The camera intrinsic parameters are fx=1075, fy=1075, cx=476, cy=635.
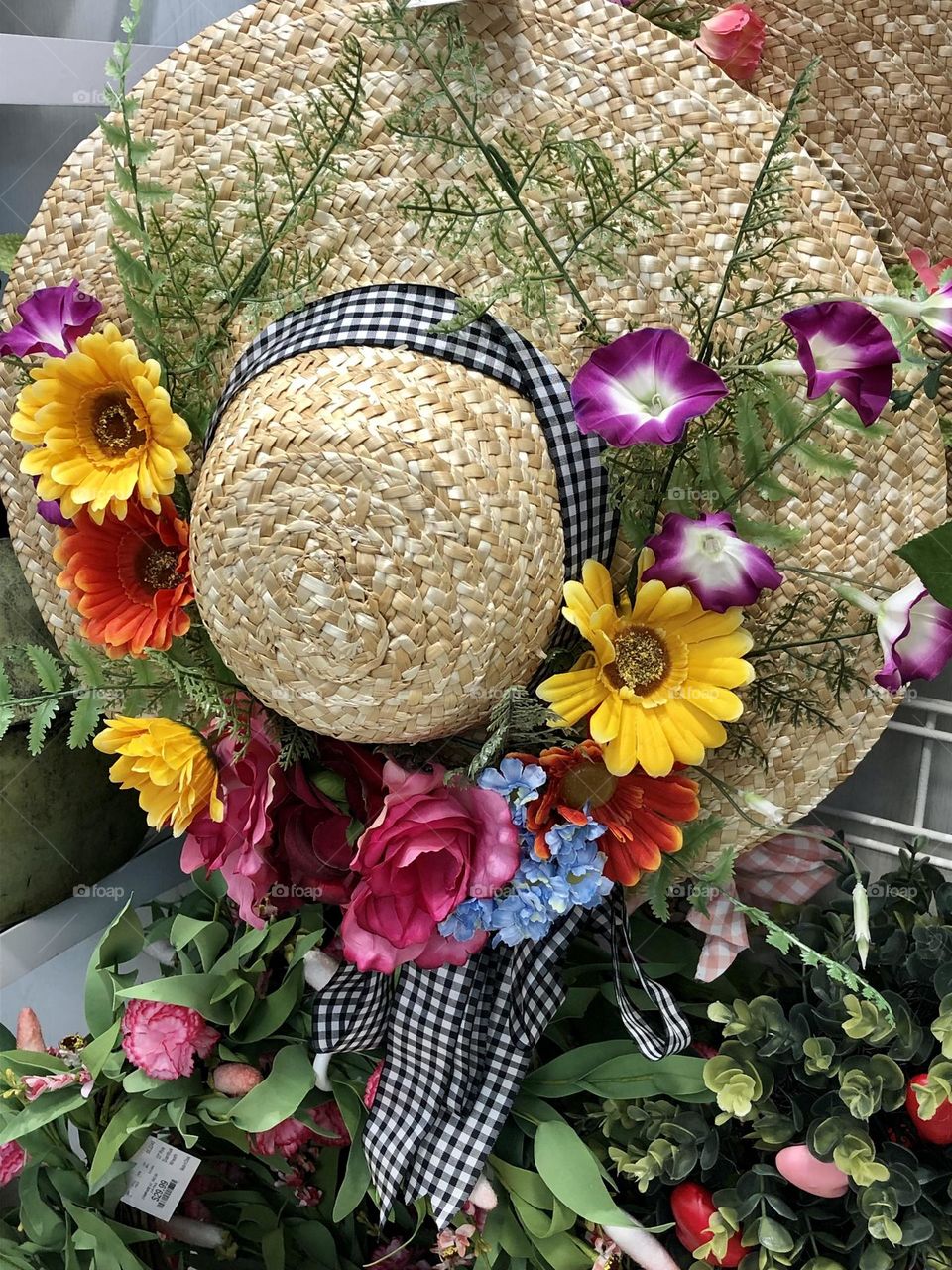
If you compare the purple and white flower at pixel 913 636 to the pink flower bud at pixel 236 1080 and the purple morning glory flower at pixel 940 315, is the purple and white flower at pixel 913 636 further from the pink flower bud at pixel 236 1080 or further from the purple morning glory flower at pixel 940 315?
the pink flower bud at pixel 236 1080

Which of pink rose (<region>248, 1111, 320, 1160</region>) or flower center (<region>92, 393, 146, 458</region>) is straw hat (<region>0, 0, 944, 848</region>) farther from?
pink rose (<region>248, 1111, 320, 1160</region>)

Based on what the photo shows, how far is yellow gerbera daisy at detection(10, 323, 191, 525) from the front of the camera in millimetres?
841

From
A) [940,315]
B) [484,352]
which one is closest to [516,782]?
[484,352]

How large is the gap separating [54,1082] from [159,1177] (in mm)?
148

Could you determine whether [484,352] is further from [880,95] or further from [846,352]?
[880,95]

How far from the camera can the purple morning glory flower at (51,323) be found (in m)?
0.89

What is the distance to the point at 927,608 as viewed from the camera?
745 mm

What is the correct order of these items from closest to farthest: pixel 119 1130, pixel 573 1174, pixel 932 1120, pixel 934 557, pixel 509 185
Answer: pixel 934 557 → pixel 509 185 → pixel 932 1120 → pixel 573 1174 → pixel 119 1130

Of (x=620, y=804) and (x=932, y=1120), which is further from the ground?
(x=620, y=804)

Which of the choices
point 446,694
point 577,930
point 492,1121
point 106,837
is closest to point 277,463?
point 446,694

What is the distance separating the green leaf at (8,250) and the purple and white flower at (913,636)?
86 centimetres

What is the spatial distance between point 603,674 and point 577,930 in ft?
1.06

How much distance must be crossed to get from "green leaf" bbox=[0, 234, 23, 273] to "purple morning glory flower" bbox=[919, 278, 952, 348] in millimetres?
825

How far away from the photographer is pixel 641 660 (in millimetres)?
803
